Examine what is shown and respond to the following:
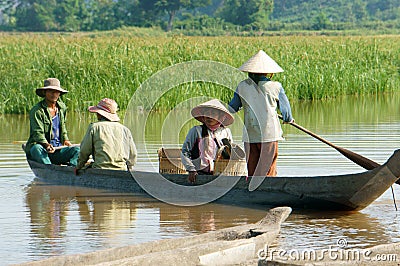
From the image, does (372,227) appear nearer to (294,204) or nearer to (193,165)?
(294,204)

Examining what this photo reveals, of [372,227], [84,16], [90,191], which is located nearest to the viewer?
[372,227]

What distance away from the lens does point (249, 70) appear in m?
8.66

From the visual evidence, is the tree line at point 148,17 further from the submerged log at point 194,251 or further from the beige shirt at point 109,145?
the submerged log at point 194,251

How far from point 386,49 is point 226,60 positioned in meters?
6.67

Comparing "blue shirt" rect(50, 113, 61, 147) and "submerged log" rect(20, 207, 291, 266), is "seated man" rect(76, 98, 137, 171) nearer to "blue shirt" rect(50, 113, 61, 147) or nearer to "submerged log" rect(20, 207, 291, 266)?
"blue shirt" rect(50, 113, 61, 147)

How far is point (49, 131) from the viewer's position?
10.5m

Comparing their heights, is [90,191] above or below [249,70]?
below

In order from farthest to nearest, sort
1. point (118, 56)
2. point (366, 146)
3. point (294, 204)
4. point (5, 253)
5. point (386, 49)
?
point (386, 49), point (118, 56), point (366, 146), point (294, 204), point (5, 253)

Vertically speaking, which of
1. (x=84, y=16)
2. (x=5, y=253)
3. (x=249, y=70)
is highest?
(x=84, y=16)

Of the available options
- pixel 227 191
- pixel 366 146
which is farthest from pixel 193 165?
pixel 366 146

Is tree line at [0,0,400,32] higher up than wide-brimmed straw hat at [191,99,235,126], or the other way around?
tree line at [0,0,400,32]

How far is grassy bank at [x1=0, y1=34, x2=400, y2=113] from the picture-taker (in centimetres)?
1709

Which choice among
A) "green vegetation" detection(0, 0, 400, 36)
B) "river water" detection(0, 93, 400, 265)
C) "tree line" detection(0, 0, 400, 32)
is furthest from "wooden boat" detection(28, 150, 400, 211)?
"tree line" detection(0, 0, 400, 32)

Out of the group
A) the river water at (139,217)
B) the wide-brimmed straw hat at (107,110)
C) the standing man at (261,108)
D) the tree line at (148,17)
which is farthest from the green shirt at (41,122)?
the tree line at (148,17)
